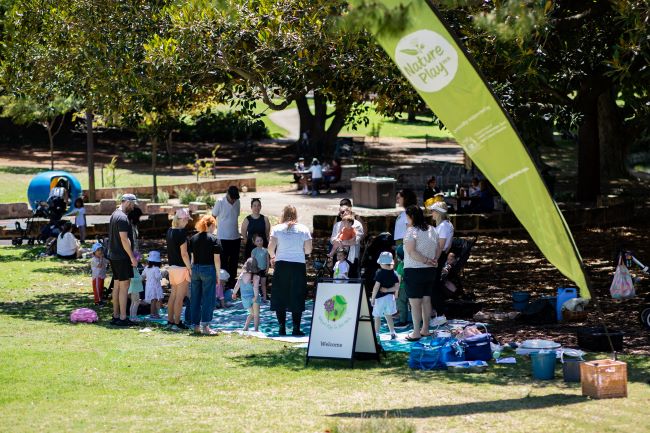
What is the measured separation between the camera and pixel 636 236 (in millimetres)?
24250

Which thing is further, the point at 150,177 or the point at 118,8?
the point at 150,177

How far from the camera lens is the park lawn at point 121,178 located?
125ft

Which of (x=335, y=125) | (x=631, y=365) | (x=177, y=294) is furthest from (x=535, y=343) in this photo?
(x=335, y=125)

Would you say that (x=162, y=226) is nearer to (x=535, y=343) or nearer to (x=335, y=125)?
(x=535, y=343)

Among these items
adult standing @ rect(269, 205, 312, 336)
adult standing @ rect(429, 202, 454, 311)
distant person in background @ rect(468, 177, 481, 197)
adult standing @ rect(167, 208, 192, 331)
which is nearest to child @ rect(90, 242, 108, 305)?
adult standing @ rect(167, 208, 192, 331)

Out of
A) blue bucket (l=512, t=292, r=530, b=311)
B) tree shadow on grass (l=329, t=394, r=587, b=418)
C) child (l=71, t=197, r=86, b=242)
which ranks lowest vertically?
tree shadow on grass (l=329, t=394, r=587, b=418)

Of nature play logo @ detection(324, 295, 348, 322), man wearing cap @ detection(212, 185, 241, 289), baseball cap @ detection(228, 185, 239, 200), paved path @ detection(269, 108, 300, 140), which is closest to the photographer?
nature play logo @ detection(324, 295, 348, 322)

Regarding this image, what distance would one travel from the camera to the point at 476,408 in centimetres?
966

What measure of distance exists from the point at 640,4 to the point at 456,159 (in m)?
36.7

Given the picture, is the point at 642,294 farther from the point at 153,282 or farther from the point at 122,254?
the point at 122,254

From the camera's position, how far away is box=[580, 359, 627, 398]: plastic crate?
32.0 ft

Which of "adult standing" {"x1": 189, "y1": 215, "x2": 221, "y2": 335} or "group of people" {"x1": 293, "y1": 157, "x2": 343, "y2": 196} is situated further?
"group of people" {"x1": 293, "y1": 157, "x2": 343, "y2": 196}

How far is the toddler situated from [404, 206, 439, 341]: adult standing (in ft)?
12.8

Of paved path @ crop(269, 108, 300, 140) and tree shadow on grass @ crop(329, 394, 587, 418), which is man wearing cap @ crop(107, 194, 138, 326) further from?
paved path @ crop(269, 108, 300, 140)
